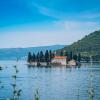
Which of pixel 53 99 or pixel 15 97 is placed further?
pixel 53 99

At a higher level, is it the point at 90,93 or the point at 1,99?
the point at 90,93

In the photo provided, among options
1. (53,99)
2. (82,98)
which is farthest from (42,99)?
(82,98)

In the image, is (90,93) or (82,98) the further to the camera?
(82,98)

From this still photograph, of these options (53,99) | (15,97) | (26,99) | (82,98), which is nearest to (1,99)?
(26,99)

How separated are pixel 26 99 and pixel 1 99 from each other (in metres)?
3.87

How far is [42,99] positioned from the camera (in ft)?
181

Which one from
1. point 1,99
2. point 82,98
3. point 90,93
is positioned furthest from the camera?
point 82,98

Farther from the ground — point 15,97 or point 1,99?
point 15,97

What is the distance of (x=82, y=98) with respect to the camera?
184 ft

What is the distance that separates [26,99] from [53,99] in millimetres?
4126

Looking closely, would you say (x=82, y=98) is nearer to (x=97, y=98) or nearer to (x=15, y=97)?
(x=97, y=98)

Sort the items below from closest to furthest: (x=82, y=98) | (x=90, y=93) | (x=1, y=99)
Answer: (x=90, y=93) < (x=1, y=99) < (x=82, y=98)

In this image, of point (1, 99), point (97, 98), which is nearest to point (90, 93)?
point (1, 99)

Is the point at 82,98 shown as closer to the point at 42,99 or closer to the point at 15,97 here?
the point at 42,99
